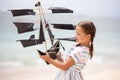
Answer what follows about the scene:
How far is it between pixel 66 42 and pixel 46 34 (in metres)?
0.14

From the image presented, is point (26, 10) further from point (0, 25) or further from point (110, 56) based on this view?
point (110, 56)

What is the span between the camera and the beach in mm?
2076

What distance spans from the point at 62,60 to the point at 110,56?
1.36 ft

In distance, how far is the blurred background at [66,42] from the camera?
2.04 meters

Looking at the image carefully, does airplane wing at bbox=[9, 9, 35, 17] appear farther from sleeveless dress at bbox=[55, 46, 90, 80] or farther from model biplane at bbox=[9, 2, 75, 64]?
sleeveless dress at bbox=[55, 46, 90, 80]

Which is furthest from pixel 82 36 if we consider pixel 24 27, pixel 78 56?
pixel 24 27

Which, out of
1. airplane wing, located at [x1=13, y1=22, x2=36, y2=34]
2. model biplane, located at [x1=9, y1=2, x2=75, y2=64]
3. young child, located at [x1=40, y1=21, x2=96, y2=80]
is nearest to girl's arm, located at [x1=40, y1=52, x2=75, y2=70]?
young child, located at [x1=40, y1=21, x2=96, y2=80]

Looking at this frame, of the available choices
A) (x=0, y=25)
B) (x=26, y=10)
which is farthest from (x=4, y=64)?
(x=26, y=10)

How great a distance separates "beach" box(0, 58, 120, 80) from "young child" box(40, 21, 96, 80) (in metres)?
0.25

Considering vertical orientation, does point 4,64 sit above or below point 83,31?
below

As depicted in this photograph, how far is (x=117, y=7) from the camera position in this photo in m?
2.15

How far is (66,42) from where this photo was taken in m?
2.02

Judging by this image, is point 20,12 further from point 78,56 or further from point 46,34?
point 78,56

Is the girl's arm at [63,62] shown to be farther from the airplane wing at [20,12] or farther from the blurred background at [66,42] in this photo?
the airplane wing at [20,12]
